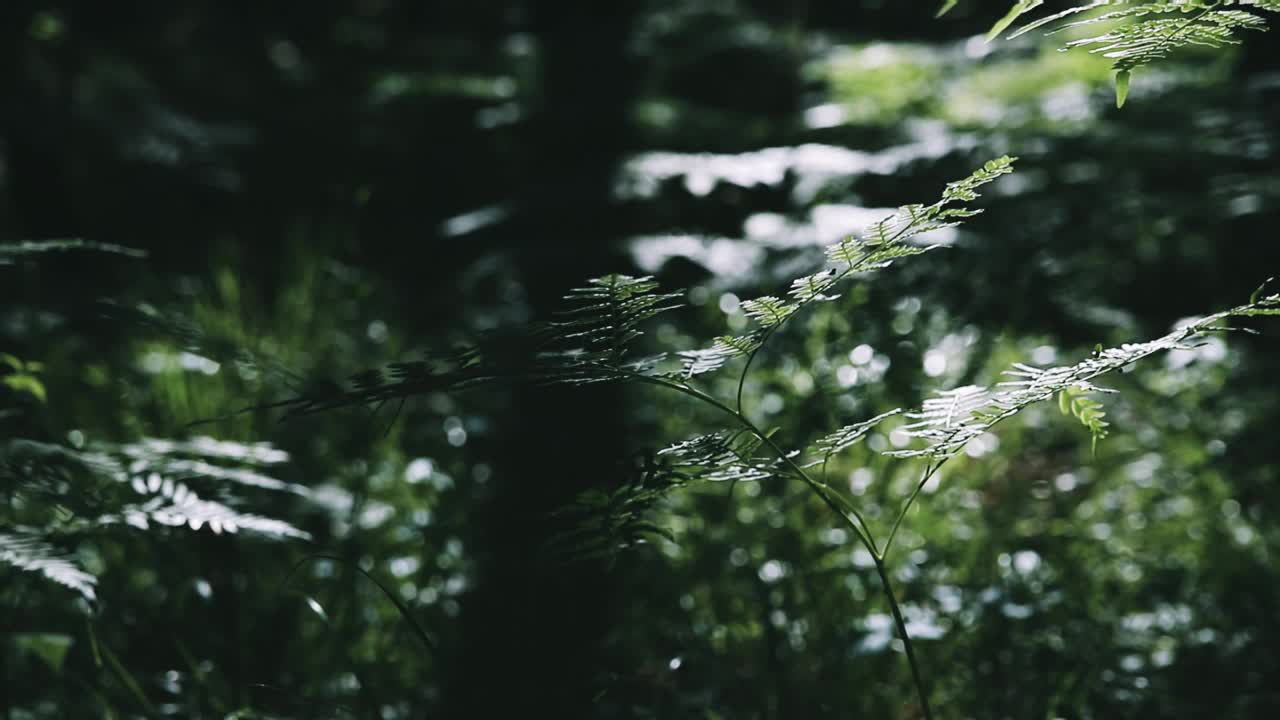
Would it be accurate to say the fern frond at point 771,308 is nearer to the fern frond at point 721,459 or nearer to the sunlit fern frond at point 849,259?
the sunlit fern frond at point 849,259

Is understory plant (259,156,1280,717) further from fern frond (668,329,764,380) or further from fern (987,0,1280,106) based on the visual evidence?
fern (987,0,1280,106)

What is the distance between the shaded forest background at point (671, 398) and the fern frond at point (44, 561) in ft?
0.49

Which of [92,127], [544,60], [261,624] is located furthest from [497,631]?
[92,127]

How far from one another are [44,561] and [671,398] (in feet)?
4.89

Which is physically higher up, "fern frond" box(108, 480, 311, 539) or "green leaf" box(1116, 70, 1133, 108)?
"green leaf" box(1116, 70, 1133, 108)

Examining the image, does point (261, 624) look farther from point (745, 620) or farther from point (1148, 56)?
point (1148, 56)

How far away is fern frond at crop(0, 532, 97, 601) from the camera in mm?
937

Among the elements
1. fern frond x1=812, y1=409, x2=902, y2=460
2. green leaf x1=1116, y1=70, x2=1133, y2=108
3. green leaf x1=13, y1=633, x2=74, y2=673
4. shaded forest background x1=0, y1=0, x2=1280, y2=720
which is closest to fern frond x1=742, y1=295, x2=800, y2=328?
fern frond x1=812, y1=409, x2=902, y2=460

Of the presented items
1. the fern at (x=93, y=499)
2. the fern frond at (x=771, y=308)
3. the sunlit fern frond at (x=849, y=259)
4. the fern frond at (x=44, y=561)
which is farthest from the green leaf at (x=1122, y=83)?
the fern frond at (x=44, y=561)

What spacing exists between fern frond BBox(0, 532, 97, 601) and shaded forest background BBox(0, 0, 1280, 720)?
0.49 feet

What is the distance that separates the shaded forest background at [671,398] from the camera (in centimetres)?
135

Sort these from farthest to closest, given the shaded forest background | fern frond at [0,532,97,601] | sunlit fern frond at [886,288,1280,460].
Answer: the shaded forest background → fern frond at [0,532,97,601] → sunlit fern frond at [886,288,1280,460]

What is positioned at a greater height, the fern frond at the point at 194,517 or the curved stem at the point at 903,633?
the fern frond at the point at 194,517

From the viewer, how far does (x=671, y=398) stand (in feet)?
7.46
